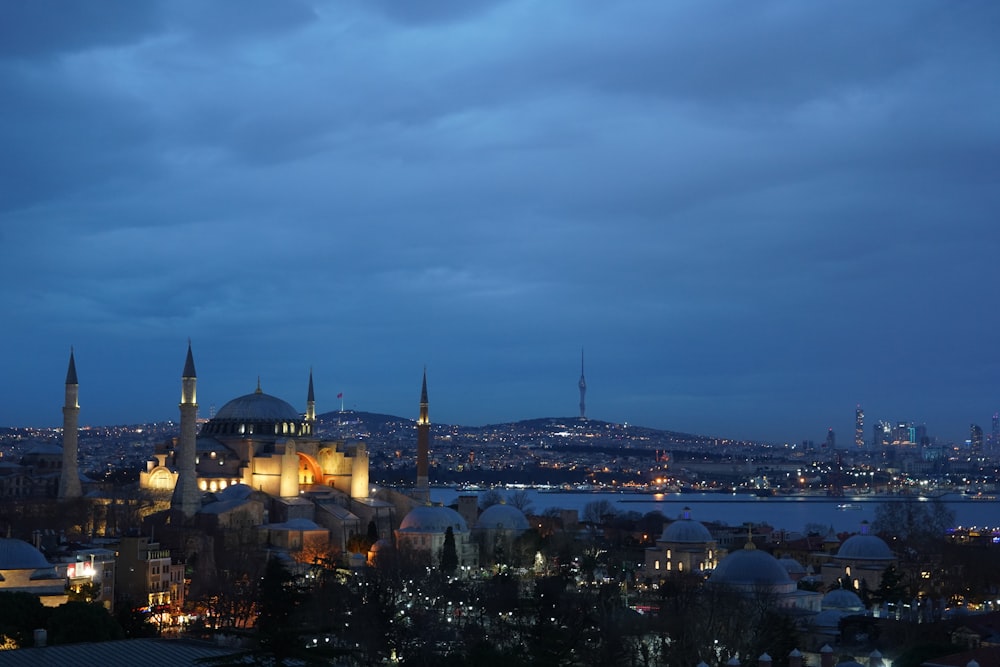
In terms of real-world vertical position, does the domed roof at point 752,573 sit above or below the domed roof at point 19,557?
below

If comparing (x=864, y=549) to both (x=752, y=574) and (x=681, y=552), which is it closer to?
(x=681, y=552)

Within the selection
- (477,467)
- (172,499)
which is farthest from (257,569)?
(477,467)

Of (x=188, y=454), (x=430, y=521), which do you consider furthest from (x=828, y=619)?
(x=188, y=454)

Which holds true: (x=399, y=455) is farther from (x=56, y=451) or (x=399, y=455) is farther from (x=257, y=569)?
(x=257, y=569)

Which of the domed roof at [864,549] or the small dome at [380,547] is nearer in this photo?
the small dome at [380,547]

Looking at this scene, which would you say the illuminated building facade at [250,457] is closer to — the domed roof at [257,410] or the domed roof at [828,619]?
the domed roof at [257,410]

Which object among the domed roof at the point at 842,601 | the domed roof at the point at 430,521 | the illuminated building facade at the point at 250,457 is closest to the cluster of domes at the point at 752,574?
the domed roof at the point at 842,601
